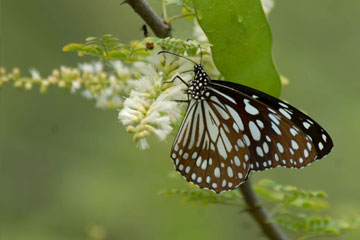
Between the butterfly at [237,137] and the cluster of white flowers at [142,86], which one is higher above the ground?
the cluster of white flowers at [142,86]

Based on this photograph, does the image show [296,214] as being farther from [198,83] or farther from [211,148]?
[198,83]

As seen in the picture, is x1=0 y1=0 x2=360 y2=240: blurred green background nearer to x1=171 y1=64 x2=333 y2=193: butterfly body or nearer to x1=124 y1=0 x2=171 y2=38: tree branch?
x1=171 y1=64 x2=333 y2=193: butterfly body

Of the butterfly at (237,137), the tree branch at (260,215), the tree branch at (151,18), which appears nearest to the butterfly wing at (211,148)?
the butterfly at (237,137)

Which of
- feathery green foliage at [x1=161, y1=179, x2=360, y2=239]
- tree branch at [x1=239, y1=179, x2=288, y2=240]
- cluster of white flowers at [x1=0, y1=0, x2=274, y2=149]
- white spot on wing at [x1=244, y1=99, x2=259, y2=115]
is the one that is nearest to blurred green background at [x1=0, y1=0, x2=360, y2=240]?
feathery green foliage at [x1=161, y1=179, x2=360, y2=239]

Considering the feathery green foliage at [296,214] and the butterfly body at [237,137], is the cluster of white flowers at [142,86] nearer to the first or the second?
the butterfly body at [237,137]

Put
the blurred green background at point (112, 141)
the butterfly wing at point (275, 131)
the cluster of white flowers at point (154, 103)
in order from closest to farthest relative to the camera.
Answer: the cluster of white flowers at point (154, 103)
the butterfly wing at point (275, 131)
the blurred green background at point (112, 141)

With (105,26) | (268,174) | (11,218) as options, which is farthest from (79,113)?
(268,174)

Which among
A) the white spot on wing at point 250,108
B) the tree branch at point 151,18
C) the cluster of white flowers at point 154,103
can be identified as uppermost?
the tree branch at point 151,18
